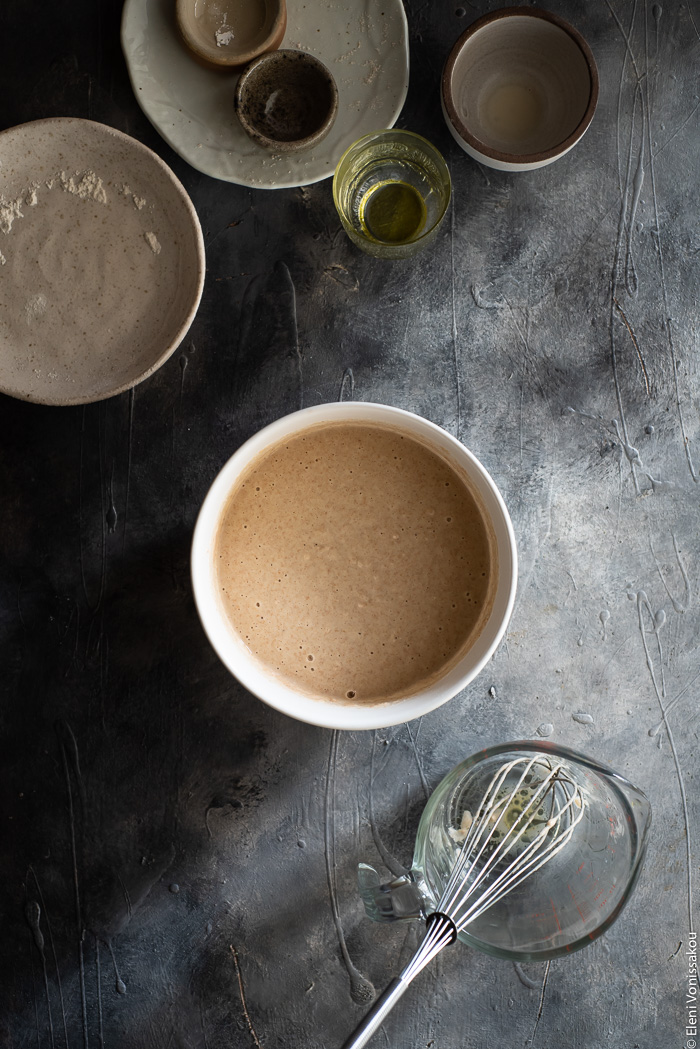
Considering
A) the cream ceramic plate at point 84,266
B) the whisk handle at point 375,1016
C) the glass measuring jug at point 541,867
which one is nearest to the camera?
the whisk handle at point 375,1016

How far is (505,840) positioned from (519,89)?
1357 millimetres

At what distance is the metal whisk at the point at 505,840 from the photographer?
1.10 meters

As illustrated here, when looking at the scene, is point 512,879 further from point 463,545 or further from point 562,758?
point 463,545

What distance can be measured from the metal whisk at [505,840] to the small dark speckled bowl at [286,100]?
118cm

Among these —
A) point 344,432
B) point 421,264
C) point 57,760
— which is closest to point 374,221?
point 421,264

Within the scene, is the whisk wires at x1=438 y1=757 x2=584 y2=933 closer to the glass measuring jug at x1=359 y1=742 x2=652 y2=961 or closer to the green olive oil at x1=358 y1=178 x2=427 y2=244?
the glass measuring jug at x1=359 y1=742 x2=652 y2=961

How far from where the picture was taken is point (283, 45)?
4.19ft

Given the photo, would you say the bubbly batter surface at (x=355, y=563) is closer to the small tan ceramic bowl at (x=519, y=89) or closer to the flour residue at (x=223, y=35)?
the small tan ceramic bowl at (x=519, y=89)

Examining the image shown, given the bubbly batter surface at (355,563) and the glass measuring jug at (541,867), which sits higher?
the bubbly batter surface at (355,563)

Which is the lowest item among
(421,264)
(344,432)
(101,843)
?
(101,843)

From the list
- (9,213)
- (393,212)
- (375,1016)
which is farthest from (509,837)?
(9,213)

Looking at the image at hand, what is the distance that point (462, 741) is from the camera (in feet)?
4.26

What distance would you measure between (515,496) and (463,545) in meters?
0.20

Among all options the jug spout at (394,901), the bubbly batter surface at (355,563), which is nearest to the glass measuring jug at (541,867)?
the jug spout at (394,901)
